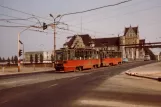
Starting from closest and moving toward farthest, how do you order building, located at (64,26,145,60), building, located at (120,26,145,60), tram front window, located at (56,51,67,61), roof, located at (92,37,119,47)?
tram front window, located at (56,51,67,61) < building, located at (64,26,145,60) < building, located at (120,26,145,60) < roof, located at (92,37,119,47)

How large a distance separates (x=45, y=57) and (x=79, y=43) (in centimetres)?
2129

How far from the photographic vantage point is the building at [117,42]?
122750mm

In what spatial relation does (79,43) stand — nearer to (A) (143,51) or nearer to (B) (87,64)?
(A) (143,51)

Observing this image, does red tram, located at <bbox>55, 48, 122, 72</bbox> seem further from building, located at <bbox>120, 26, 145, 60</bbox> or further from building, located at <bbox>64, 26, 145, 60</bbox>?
building, located at <bbox>120, 26, 145, 60</bbox>

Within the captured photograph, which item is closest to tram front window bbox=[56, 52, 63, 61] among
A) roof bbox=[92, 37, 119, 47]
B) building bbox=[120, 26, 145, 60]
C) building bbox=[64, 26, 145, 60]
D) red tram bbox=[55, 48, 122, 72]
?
red tram bbox=[55, 48, 122, 72]

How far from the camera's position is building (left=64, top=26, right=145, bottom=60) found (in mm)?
122750

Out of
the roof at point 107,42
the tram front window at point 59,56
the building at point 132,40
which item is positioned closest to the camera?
the tram front window at point 59,56

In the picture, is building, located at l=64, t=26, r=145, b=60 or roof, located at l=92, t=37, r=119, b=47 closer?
building, located at l=64, t=26, r=145, b=60

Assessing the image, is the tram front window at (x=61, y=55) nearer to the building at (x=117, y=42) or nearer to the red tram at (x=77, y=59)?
the red tram at (x=77, y=59)

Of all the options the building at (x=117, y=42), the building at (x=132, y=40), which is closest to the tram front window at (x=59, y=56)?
the building at (x=117, y=42)

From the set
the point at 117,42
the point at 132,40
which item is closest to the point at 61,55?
the point at 117,42

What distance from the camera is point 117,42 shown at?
430 feet

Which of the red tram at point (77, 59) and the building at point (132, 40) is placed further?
the building at point (132, 40)

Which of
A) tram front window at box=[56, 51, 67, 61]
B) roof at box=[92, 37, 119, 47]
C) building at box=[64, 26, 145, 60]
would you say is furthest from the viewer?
roof at box=[92, 37, 119, 47]
